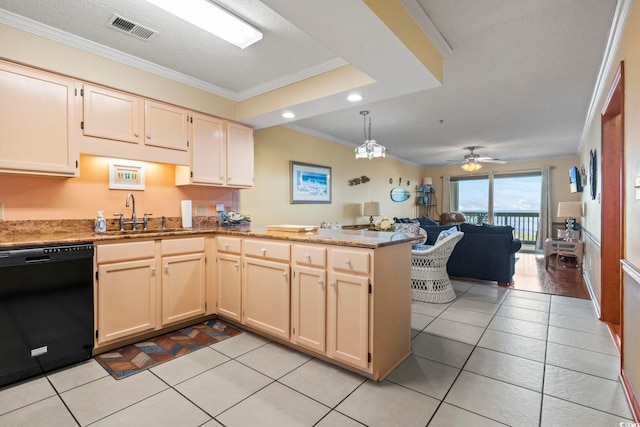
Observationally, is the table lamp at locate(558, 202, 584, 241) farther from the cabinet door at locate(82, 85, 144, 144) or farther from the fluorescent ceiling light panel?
the cabinet door at locate(82, 85, 144, 144)

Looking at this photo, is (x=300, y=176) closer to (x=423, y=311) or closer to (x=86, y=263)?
(x=423, y=311)

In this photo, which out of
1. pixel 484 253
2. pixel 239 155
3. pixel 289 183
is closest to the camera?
pixel 239 155

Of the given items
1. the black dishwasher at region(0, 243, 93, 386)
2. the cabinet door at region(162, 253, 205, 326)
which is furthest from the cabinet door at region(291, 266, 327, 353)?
the black dishwasher at region(0, 243, 93, 386)

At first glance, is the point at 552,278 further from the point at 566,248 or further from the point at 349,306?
the point at 349,306

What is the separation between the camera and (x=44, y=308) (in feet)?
7.10

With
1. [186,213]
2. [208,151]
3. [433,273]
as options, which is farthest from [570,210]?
[186,213]

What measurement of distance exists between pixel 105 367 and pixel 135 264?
0.77m

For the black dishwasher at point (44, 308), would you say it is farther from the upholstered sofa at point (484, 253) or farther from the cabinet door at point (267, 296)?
the upholstered sofa at point (484, 253)

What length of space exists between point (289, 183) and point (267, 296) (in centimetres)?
245

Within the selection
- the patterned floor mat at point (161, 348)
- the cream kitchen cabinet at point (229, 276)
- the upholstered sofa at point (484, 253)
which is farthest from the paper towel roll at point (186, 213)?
the upholstered sofa at point (484, 253)

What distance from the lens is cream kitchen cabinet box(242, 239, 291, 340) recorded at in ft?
8.30

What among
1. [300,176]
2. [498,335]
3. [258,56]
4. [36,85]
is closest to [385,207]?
[300,176]

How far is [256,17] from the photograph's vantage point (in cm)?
223

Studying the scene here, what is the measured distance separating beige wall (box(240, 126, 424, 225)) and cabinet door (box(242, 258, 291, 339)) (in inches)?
62.1
